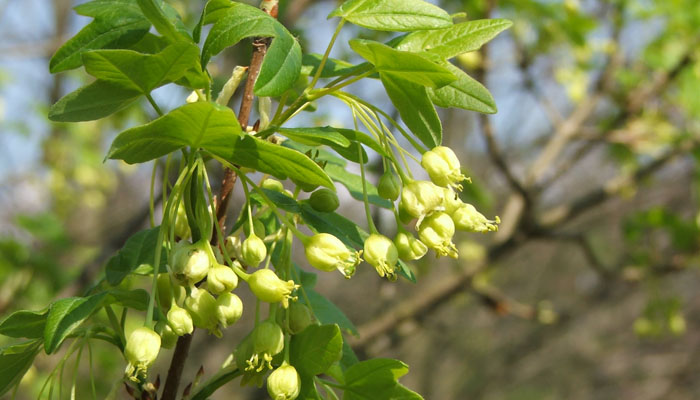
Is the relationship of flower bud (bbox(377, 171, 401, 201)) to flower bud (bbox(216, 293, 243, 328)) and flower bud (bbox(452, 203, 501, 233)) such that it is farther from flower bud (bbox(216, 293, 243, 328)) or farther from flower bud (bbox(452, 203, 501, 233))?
flower bud (bbox(216, 293, 243, 328))

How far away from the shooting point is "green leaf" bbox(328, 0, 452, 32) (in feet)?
2.71

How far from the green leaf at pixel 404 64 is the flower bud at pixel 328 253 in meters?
0.23

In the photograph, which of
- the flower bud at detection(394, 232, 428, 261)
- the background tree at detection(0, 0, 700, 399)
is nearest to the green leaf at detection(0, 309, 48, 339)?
the flower bud at detection(394, 232, 428, 261)

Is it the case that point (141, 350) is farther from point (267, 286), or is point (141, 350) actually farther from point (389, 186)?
point (389, 186)

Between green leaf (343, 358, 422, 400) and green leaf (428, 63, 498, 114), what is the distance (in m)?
0.35

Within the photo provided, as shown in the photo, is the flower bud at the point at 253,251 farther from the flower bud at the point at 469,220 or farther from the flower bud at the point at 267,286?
the flower bud at the point at 469,220

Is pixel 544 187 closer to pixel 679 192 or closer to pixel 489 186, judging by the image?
pixel 489 186

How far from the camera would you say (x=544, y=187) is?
10.8 ft

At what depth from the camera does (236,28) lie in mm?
798

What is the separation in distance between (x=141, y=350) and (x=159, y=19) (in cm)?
40

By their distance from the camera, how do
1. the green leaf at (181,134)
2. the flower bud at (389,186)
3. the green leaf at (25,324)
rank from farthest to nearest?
the flower bud at (389,186)
the green leaf at (25,324)
the green leaf at (181,134)

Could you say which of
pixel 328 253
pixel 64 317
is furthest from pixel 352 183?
pixel 64 317

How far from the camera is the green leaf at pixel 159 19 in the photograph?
31.2 inches

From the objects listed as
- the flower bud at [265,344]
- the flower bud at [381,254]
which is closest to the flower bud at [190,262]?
the flower bud at [265,344]
